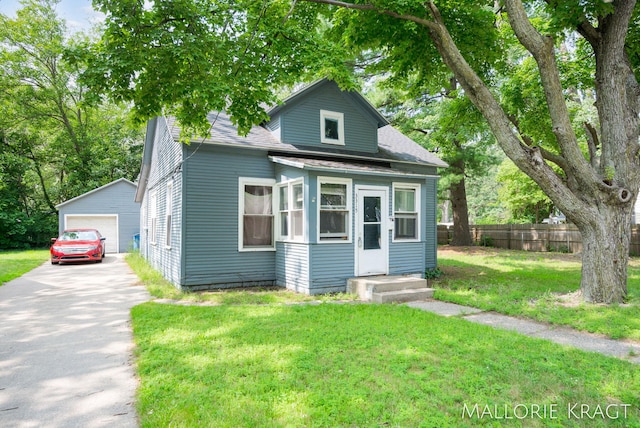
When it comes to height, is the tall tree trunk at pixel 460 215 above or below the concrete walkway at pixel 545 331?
above

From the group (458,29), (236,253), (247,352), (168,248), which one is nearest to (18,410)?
(247,352)

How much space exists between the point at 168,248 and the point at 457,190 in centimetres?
1504

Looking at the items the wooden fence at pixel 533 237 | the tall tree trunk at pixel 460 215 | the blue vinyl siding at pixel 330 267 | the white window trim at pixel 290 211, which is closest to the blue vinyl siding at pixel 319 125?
the white window trim at pixel 290 211

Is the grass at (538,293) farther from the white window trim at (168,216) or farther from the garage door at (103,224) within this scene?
the garage door at (103,224)

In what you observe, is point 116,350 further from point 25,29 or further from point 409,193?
point 25,29

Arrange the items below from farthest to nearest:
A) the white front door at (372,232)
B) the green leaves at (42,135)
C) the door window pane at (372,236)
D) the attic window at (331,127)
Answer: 1. the green leaves at (42,135)
2. the attic window at (331,127)
3. the door window pane at (372,236)
4. the white front door at (372,232)

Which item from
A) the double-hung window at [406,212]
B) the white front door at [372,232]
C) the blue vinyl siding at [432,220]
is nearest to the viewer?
the white front door at [372,232]

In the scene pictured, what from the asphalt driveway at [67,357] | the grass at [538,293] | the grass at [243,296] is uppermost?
the grass at [538,293]

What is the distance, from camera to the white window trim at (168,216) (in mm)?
9953

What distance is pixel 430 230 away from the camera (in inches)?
460

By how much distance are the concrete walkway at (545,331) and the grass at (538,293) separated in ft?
0.75

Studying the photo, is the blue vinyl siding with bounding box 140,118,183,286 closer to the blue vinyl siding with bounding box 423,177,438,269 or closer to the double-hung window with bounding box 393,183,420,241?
the double-hung window with bounding box 393,183,420,241

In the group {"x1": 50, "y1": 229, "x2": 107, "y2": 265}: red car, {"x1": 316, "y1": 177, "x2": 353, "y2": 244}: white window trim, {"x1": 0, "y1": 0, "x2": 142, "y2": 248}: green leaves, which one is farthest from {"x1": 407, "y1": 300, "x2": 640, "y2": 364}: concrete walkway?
{"x1": 0, "y1": 0, "x2": 142, "y2": 248}: green leaves

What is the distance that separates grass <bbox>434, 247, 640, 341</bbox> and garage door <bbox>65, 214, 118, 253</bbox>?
705 inches
